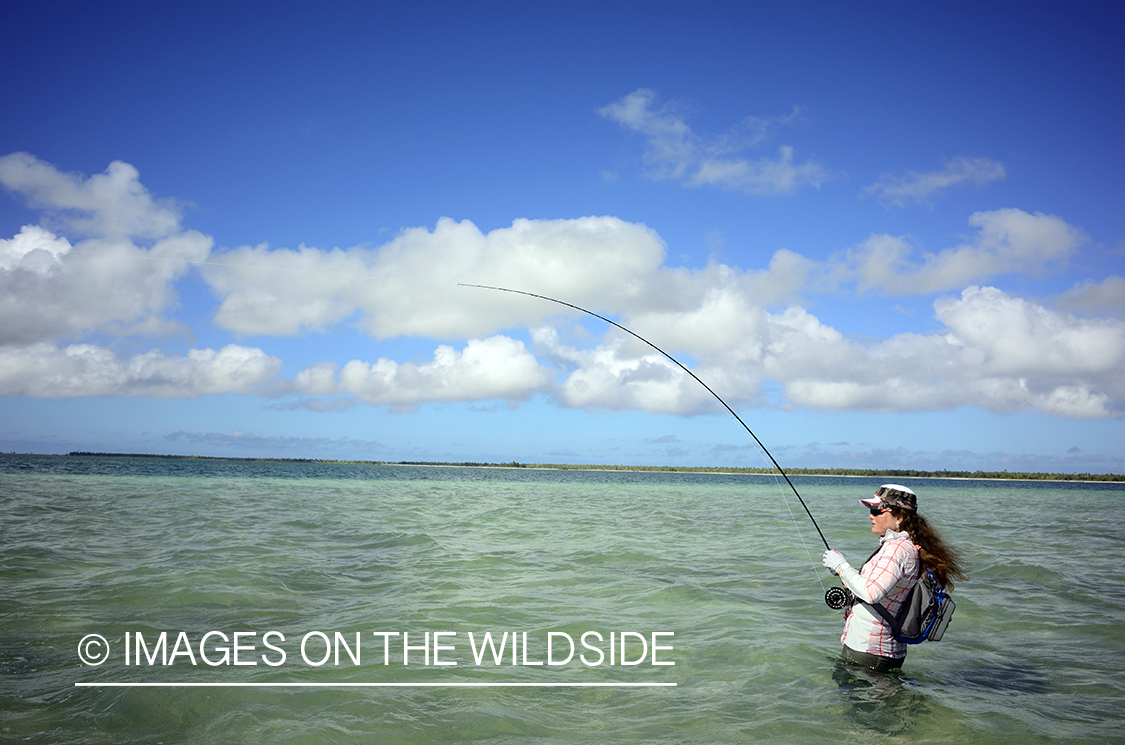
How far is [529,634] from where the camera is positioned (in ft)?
22.8

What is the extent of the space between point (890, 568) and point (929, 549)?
0.48m

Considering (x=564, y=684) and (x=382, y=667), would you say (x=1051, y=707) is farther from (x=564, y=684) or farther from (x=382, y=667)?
(x=382, y=667)

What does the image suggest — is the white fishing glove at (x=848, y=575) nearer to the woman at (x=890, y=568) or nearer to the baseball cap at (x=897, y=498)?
the woman at (x=890, y=568)

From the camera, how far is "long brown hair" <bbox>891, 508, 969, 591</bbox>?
4762mm

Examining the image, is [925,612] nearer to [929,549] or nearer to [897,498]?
[929,549]

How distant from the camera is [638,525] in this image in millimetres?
18797

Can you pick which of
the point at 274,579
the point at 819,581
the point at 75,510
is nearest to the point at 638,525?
the point at 819,581

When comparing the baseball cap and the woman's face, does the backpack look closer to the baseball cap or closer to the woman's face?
the woman's face

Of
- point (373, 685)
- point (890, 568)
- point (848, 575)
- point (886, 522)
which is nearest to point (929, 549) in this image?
point (886, 522)

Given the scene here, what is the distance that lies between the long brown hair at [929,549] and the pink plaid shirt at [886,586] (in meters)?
0.11

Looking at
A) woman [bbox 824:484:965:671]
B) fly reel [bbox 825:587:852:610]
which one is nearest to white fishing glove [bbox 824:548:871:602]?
woman [bbox 824:484:965:671]

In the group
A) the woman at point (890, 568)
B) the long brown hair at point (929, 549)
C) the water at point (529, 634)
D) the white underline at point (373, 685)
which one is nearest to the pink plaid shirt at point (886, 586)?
the woman at point (890, 568)

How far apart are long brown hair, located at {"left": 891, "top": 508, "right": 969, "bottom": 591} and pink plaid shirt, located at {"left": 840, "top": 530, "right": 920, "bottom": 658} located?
11 centimetres

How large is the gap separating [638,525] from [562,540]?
4.96 m
